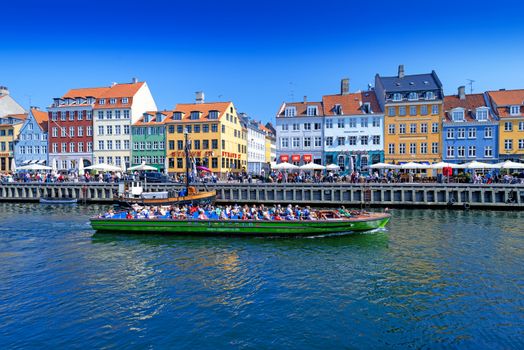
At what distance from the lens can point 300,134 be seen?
6600 cm

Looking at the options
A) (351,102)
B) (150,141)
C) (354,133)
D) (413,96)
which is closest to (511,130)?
(413,96)

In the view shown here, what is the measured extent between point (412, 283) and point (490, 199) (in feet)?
98.1

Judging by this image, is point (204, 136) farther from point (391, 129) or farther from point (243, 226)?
point (243, 226)

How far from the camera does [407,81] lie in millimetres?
63188

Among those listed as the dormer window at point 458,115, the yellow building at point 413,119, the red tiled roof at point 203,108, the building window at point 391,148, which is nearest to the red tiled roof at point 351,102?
the yellow building at point 413,119

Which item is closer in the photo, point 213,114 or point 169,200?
point 169,200

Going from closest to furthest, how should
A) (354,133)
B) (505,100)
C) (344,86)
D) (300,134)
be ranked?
(505,100) → (354,133) → (300,134) → (344,86)

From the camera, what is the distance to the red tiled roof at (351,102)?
210ft

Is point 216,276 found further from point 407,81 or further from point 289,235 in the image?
point 407,81

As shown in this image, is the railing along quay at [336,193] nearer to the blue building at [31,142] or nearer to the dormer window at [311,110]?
the blue building at [31,142]

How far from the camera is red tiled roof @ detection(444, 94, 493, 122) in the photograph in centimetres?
6028

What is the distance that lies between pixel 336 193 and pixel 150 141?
3739 centimetres

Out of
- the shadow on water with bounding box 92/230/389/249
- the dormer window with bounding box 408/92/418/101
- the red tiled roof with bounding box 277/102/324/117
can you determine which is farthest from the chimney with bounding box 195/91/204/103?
the shadow on water with bounding box 92/230/389/249

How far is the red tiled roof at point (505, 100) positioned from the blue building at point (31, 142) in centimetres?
7534
